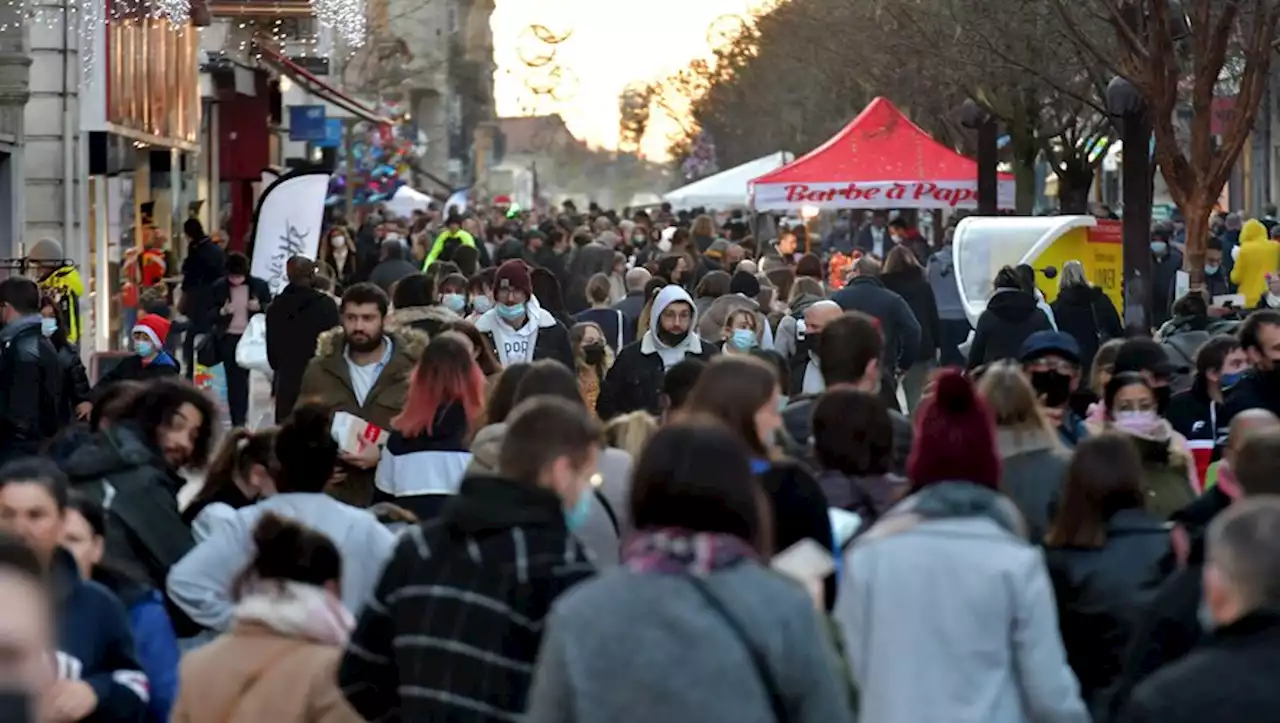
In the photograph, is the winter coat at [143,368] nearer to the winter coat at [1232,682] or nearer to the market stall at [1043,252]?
the market stall at [1043,252]

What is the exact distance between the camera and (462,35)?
449 feet

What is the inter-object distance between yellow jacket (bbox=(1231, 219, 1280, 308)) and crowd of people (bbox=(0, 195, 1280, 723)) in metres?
13.7

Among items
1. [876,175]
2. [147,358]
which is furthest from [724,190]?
[147,358]

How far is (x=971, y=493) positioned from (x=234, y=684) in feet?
5.60

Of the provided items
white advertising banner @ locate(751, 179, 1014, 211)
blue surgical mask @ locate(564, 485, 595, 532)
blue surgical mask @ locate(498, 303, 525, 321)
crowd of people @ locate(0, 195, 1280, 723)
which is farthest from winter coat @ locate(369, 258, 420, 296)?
blue surgical mask @ locate(564, 485, 595, 532)

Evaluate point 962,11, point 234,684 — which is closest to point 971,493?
point 234,684

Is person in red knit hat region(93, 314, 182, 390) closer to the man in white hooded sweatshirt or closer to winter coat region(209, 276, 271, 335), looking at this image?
the man in white hooded sweatshirt

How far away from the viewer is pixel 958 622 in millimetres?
5828

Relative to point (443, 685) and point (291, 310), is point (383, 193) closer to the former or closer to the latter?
point (291, 310)

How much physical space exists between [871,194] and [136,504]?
2623cm

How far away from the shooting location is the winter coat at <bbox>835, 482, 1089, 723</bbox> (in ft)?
19.1

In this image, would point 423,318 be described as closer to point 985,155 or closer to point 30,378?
point 30,378

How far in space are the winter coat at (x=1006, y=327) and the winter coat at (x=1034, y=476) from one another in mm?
7334

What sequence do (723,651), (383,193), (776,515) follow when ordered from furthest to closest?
(383,193), (776,515), (723,651)
